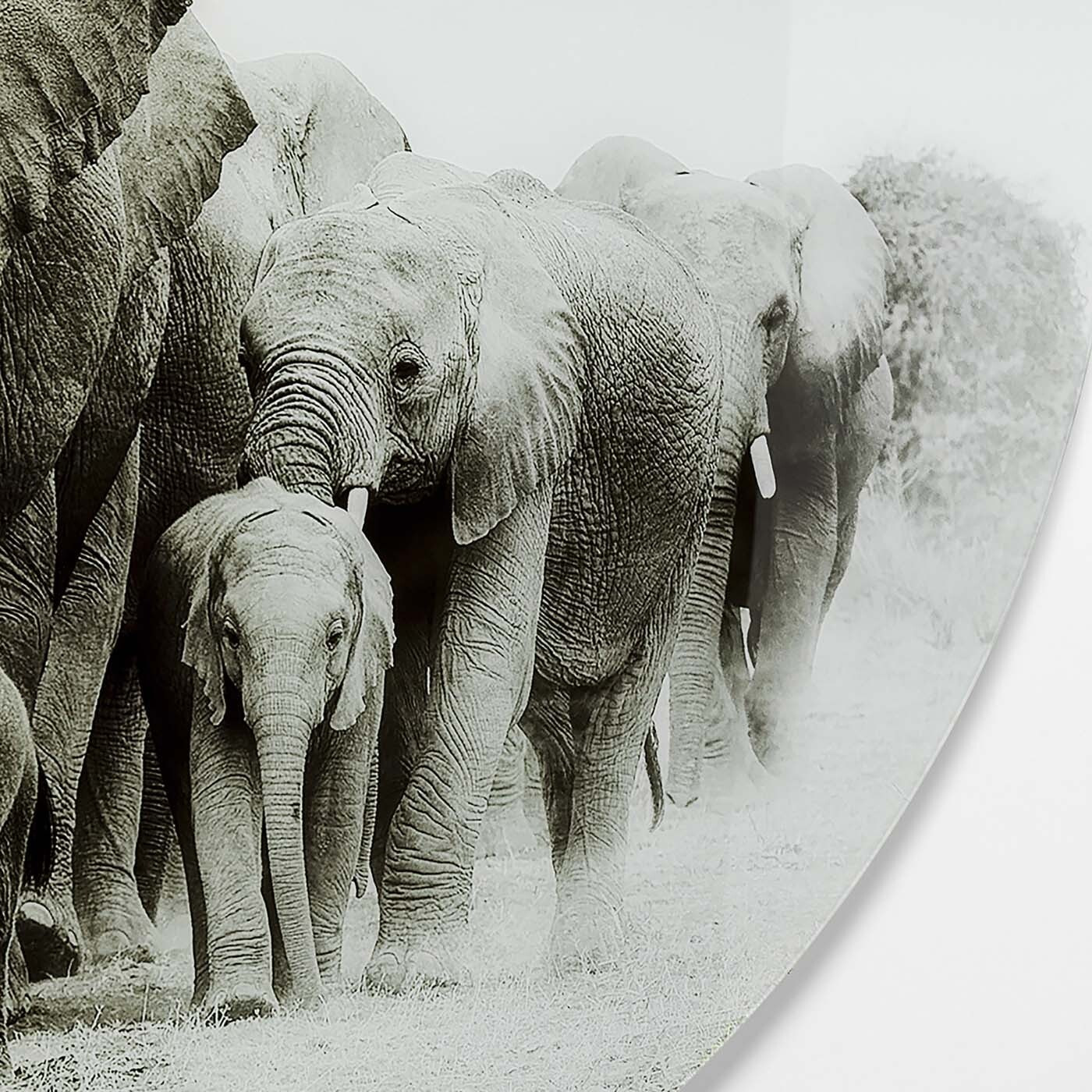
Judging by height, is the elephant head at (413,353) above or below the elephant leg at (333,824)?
above

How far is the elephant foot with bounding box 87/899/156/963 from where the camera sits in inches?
37.0

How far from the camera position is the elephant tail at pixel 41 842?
0.92m

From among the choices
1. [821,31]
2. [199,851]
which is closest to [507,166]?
[821,31]

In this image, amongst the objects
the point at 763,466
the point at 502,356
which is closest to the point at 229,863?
the point at 502,356

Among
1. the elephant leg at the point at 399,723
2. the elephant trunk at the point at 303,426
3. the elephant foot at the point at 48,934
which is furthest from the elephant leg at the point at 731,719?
the elephant foot at the point at 48,934

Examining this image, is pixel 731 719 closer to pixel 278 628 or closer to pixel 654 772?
pixel 654 772

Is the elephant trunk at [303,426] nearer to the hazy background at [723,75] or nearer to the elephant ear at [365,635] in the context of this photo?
the elephant ear at [365,635]

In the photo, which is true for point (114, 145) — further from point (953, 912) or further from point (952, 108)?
point (953, 912)

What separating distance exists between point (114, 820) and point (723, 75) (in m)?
0.64

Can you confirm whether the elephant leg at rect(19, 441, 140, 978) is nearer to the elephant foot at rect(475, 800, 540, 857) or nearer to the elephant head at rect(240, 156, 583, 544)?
the elephant head at rect(240, 156, 583, 544)

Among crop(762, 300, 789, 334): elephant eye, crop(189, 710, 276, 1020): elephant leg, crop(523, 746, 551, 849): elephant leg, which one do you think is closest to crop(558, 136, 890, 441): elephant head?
crop(762, 300, 789, 334): elephant eye

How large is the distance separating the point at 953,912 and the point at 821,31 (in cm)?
67

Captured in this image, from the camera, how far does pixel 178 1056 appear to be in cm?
96

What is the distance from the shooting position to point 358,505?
969 millimetres
